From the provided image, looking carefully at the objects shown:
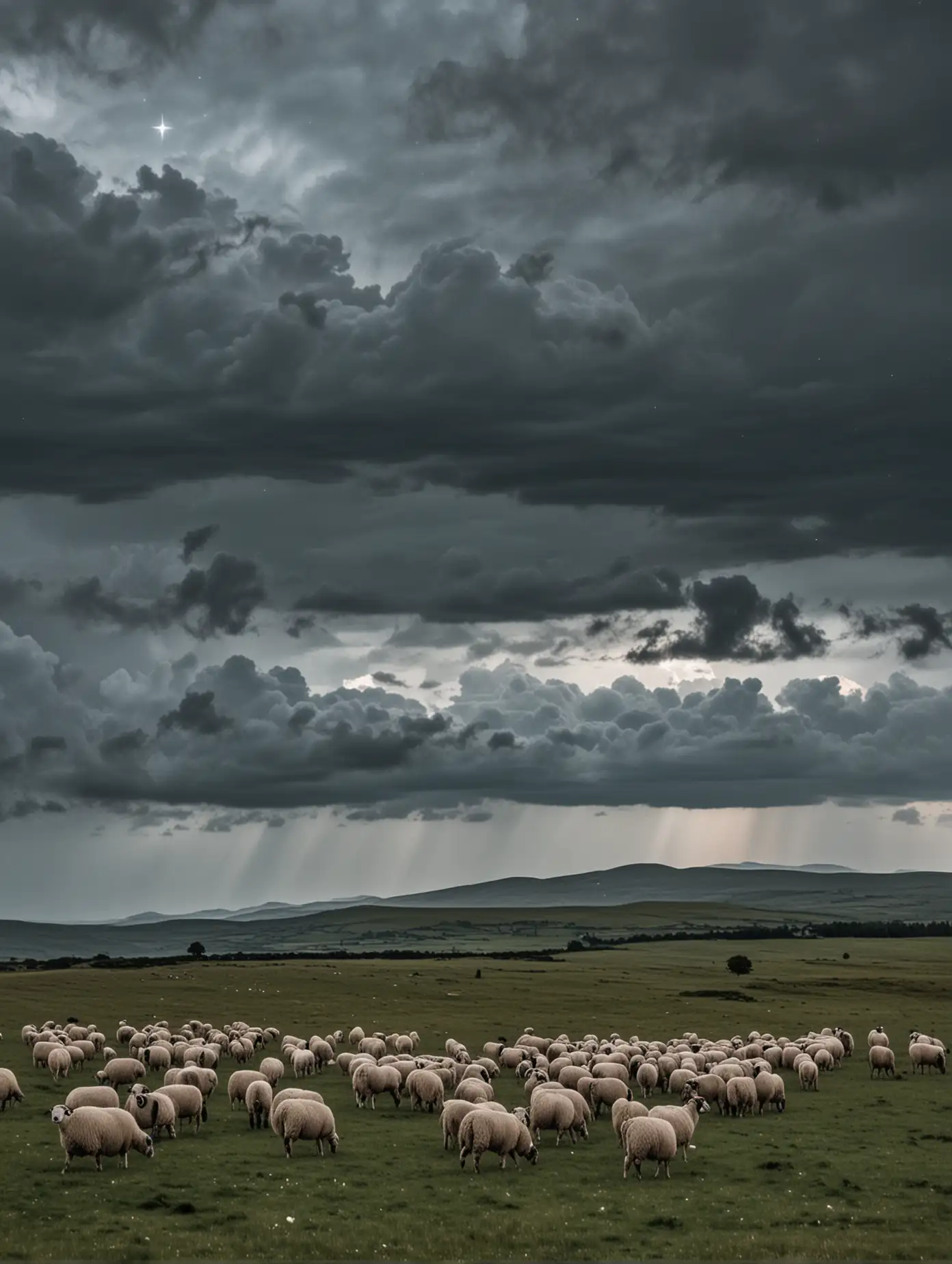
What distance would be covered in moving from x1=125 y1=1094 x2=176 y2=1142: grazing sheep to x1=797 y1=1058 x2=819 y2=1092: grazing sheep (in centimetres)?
2541

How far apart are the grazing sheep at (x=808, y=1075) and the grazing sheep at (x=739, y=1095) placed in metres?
8.14

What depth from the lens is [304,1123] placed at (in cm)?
3059

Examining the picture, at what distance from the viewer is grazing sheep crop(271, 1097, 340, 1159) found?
30.6 meters

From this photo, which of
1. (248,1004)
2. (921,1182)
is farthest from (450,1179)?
(248,1004)

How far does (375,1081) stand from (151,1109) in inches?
364

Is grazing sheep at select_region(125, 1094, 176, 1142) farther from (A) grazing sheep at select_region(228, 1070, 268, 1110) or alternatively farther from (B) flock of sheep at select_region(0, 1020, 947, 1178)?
(A) grazing sheep at select_region(228, 1070, 268, 1110)

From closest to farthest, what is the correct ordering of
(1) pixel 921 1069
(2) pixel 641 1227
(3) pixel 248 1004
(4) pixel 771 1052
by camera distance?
1. (2) pixel 641 1227
2. (4) pixel 771 1052
3. (1) pixel 921 1069
4. (3) pixel 248 1004

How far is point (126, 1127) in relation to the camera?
28.3 m

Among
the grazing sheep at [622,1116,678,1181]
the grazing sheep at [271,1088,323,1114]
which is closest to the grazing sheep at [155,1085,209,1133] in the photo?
the grazing sheep at [271,1088,323,1114]

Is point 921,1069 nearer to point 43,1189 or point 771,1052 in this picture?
point 771,1052

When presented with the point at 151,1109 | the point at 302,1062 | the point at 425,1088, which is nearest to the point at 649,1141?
the point at 425,1088

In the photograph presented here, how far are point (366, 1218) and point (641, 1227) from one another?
5.33m

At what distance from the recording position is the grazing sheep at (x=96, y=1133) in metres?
27.7

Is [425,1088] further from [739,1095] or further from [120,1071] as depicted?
[120,1071]
